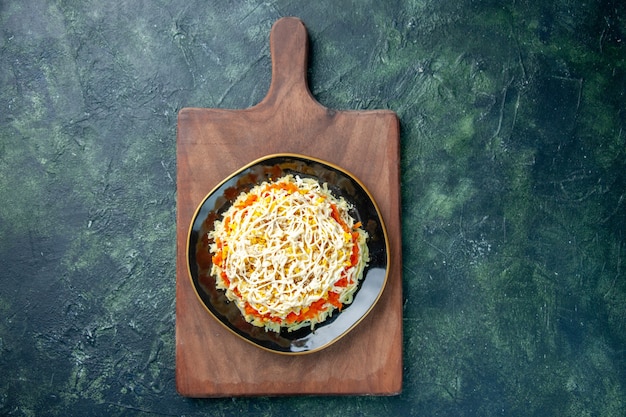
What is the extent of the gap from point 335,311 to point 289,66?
3.93 ft

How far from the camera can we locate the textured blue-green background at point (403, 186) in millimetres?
3301

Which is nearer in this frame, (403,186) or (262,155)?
(262,155)

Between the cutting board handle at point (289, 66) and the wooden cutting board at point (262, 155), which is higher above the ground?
the cutting board handle at point (289, 66)

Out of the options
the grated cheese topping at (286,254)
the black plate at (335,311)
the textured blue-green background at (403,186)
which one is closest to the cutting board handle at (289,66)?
the textured blue-green background at (403,186)

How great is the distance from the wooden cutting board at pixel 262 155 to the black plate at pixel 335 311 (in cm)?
12

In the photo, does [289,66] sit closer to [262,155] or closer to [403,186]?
[262,155]

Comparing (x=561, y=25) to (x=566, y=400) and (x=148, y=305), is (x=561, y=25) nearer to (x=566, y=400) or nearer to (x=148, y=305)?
(x=566, y=400)

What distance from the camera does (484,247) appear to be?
3350mm

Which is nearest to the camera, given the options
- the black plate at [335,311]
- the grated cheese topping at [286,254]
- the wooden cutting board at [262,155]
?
the grated cheese topping at [286,254]

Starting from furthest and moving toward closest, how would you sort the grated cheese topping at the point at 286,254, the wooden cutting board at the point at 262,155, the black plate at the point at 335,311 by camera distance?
the wooden cutting board at the point at 262,155 < the black plate at the point at 335,311 < the grated cheese topping at the point at 286,254

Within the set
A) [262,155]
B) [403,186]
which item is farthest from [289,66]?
[403,186]

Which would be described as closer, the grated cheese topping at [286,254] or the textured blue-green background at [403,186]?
the grated cheese topping at [286,254]

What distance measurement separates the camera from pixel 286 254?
2.88m

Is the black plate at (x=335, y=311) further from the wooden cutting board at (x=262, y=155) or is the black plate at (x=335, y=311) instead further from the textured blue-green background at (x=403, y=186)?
the textured blue-green background at (x=403, y=186)
